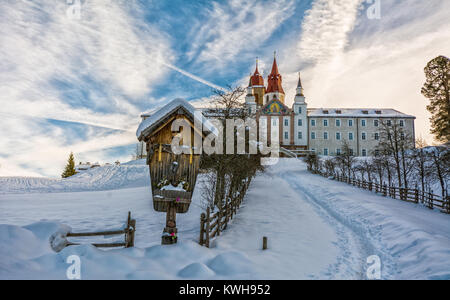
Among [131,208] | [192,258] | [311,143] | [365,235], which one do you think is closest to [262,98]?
[311,143]

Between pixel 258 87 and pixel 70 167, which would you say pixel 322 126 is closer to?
pixel 258 87

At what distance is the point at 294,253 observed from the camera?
7828mm

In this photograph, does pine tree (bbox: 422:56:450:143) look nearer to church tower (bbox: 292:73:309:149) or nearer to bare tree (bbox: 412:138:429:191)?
bare tree (bbox: 412:138:429:191)

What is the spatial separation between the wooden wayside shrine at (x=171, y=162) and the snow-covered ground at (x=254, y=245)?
3.41 feet

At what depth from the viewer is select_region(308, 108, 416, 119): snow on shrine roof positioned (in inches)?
2320

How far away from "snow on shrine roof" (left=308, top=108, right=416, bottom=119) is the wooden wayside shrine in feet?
188

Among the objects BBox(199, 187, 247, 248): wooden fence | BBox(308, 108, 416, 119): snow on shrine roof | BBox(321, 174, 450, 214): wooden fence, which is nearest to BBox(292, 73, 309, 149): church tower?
BBox(308, 108, 416, 119): snow on shrine roof

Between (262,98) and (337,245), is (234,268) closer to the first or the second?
(337,245)

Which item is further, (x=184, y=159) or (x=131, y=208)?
(x=131, y=208)

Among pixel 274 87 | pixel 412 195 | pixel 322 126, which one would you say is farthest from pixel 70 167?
pixel 412 195

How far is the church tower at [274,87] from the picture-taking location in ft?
211

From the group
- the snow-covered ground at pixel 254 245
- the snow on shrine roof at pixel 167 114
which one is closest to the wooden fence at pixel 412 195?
the snow-covered ground at pixel 254 245

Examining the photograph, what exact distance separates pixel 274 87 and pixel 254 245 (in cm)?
6074
